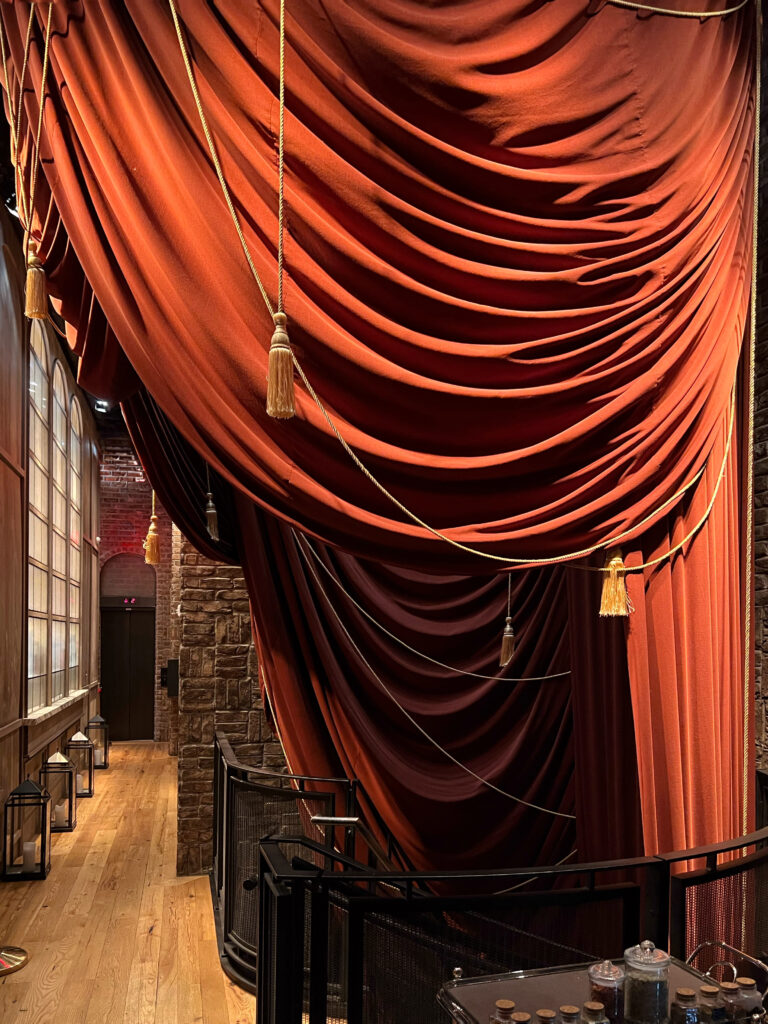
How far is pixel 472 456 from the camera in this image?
180cm

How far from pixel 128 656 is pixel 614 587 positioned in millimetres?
11982

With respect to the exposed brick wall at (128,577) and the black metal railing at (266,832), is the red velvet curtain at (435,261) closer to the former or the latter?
the black metal railing at (266,832)

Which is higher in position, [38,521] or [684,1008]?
[38,521]

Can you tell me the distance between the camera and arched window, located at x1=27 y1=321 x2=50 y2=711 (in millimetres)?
7258

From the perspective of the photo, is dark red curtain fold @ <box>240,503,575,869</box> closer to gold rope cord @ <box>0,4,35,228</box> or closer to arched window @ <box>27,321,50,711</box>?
gold rope cord @ <box>0,4,35,228</box>

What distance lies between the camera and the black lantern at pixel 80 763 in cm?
796

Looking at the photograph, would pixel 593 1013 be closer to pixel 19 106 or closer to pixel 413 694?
pixel 19 106

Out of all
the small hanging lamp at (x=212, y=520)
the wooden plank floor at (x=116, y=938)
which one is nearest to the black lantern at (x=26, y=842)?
the wooden plank floor at (x=116, y=938)

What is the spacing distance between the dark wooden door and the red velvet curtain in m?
11.4

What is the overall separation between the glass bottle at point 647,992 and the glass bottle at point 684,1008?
1 cm

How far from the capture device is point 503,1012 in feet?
4.15

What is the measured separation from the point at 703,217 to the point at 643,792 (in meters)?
1.35

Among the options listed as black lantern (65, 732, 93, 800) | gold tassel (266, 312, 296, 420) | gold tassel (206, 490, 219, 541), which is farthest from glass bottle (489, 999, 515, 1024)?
black lantern (65, 732, 93, 800)

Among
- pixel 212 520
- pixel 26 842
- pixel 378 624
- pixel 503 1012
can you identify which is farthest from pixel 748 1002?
pixel 26 842
